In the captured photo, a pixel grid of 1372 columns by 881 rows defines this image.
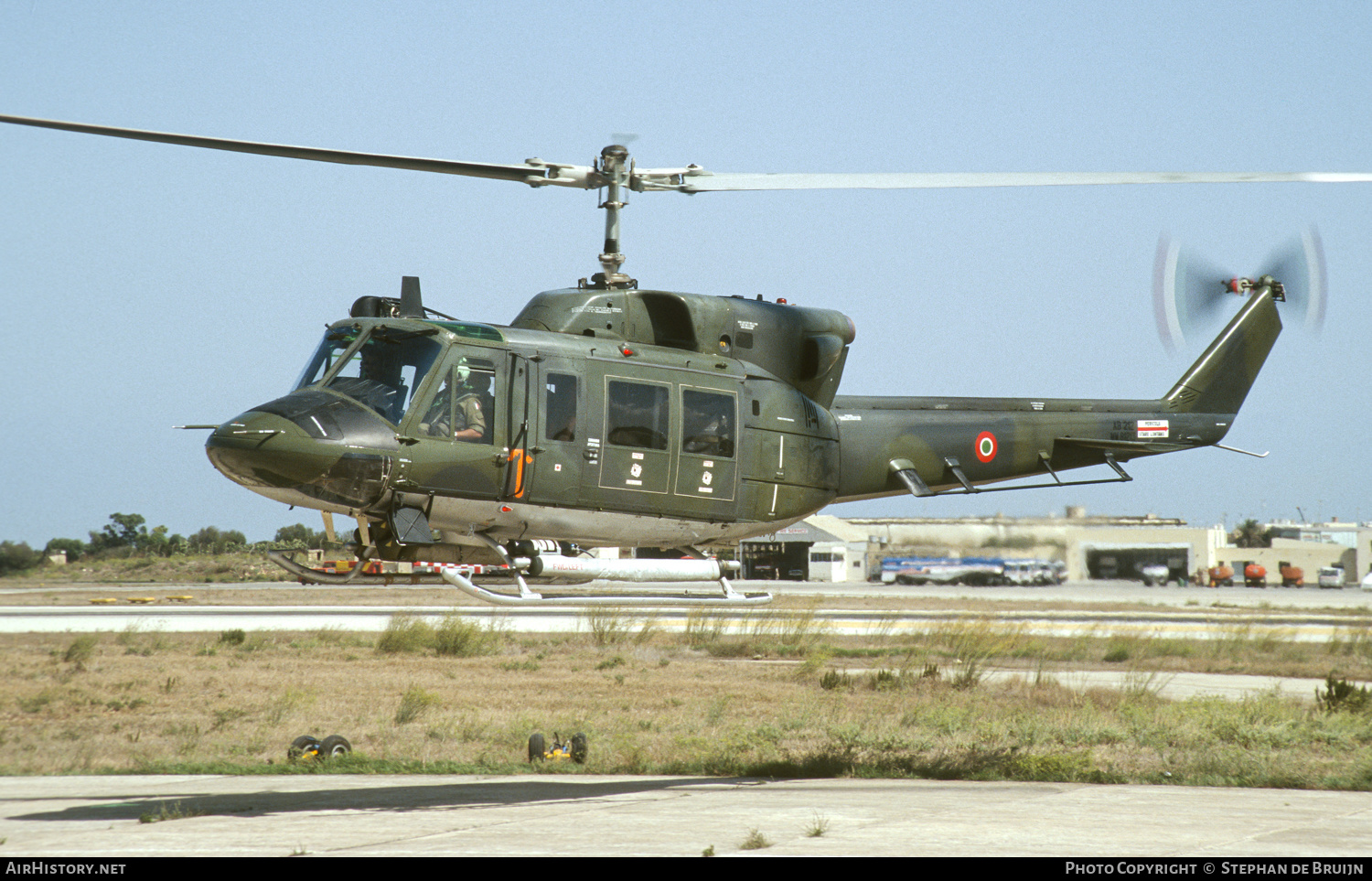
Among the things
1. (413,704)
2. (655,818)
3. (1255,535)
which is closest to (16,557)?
(413,704)

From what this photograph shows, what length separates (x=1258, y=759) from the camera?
16312 millimetres

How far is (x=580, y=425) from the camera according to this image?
1074 centimetres

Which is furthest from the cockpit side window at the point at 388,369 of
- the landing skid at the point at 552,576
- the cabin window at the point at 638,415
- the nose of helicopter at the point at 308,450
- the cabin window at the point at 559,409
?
the cabin window at the point at 638,415

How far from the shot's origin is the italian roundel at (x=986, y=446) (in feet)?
44.8

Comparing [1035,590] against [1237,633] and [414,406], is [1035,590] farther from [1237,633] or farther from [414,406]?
[414,406]

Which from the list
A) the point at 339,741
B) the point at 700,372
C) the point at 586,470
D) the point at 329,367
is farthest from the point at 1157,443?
the point at 339,741

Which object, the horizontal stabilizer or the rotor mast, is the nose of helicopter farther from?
the horizontal stabilizer

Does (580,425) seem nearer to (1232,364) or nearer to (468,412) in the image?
(468,412)

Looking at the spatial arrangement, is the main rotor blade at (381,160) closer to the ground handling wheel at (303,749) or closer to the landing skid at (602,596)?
the landing skid at (602,596)

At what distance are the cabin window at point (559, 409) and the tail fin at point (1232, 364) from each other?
8.26 metres

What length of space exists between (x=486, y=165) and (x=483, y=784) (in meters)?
9.11

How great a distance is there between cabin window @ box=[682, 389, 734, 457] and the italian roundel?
3.65 meters

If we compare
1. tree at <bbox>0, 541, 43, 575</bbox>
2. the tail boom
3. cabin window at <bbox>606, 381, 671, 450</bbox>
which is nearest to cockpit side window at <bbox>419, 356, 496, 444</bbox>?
cabin window at <bbox>606, 381, 671, 450</bbox>

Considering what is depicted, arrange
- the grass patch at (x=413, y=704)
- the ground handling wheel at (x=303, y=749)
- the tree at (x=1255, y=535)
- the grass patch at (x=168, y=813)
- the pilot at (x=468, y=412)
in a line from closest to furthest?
1. the pilot at (x=468, y=412)
2. the grass patch at (x=168, y=813)
3. the ground handling wheel at (x=303, y=749)
4. the grass patch at (x=413, y=704)
5. the tree at (x=1255, y=535)
